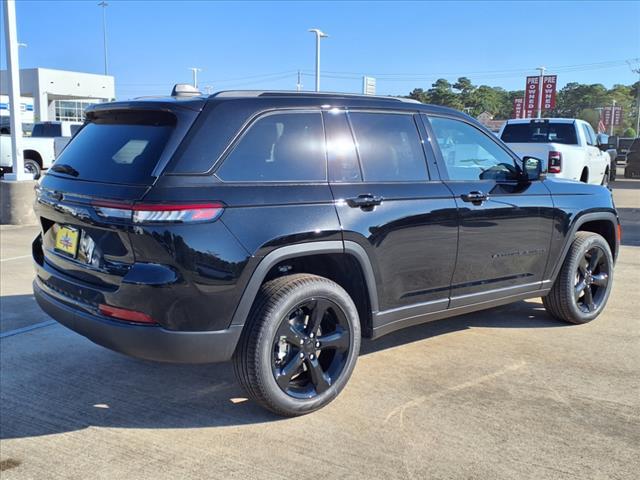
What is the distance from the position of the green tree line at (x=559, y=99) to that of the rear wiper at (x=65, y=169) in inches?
2283

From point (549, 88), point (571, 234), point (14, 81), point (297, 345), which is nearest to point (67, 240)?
point (297, 345)

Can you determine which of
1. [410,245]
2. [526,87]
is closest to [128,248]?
[410,245]

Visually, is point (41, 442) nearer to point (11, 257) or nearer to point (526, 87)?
point (11, 257)

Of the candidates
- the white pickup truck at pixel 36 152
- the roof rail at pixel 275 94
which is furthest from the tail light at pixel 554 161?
the white pickup truck at pixel 36 152

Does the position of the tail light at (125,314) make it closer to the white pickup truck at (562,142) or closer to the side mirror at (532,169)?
the side mirror at (532,169)

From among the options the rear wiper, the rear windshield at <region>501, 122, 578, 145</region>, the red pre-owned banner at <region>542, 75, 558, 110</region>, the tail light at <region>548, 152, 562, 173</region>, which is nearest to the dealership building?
the red pre-owned banner at <region>542, 75, 558, 110</region>

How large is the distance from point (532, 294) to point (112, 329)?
3.20 m

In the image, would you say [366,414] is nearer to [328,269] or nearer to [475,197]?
[328,269]

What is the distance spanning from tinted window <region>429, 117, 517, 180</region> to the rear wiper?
236 centimetres

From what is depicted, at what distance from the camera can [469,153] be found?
15.2 feet

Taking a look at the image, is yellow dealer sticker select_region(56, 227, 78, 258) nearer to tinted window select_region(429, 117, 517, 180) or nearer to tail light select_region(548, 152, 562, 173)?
tinted window select_region(429, 117, 517, 180)

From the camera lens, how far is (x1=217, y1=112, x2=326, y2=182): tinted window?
3363 millimetres

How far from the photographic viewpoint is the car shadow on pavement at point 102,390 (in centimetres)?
352

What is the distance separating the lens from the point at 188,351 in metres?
3.17
